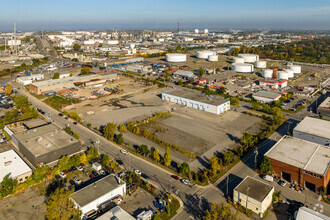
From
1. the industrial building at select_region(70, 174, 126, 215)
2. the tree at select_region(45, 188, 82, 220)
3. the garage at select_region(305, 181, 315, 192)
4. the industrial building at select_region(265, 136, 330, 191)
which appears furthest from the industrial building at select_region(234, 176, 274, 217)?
the tree at select_region(45, 188, 82, 220)

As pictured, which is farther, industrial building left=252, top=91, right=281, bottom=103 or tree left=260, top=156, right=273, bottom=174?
industrial building left=252, top=91, right=281, bottom=103

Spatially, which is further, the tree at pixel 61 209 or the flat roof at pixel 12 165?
the flat roof at pixel 12 165

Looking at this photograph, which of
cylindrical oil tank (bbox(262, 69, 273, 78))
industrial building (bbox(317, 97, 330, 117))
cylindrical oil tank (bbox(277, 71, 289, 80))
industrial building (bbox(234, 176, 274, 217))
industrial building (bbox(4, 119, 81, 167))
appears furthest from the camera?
cylindrical oil tank (bbox(262, 69, 273, 78))

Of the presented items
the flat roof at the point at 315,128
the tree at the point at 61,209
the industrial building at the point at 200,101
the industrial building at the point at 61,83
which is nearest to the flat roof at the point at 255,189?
the tree at the point at 61,209

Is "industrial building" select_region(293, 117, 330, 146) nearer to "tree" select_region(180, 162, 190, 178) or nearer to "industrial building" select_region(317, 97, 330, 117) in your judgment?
"industrial building" select_region(317, 97, 330, 117)

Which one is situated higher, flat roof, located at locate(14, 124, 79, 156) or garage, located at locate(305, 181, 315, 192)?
flat roof, located at locate(14, 124, 79, 156)

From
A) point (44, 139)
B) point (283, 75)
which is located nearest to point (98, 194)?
point (44, 139)

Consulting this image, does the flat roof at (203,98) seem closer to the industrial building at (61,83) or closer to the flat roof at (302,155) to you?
the flat roof at (302,155)
